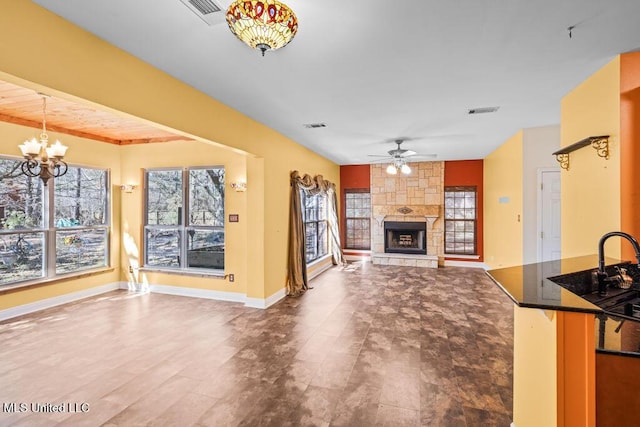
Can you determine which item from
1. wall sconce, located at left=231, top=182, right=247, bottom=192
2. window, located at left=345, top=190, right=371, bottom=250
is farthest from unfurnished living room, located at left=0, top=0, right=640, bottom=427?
window, located at left=345, top=190, right=371, bottom=250

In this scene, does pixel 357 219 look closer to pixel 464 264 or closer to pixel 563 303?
pixel 464 264

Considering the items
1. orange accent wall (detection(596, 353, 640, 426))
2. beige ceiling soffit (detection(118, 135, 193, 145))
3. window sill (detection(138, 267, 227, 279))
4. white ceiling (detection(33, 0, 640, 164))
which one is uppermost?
beige ceiling soffit (detection(118, 135, 193, 145))

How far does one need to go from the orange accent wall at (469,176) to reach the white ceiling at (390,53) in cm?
342

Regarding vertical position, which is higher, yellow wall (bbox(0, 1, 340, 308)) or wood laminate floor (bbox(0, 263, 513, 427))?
yellow wall (bbox(0, 1, 340, 308))

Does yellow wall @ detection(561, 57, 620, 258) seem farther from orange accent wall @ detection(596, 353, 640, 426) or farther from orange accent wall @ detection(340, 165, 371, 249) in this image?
orange accent wall @ detection(340, 165, 371, 249)

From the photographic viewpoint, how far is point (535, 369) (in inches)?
58.8

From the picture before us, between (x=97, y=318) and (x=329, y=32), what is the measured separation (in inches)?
181

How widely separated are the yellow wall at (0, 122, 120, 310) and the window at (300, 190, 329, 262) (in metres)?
3.63

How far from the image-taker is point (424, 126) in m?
4.34

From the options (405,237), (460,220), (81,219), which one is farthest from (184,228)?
(460,220)

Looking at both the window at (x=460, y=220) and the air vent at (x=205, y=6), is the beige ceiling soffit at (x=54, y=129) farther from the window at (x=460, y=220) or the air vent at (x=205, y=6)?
the window at (x=460, y=220)

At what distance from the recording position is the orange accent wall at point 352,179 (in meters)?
8.21

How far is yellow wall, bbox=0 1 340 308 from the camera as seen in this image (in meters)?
1.69

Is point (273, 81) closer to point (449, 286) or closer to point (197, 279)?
point (197, 279)
